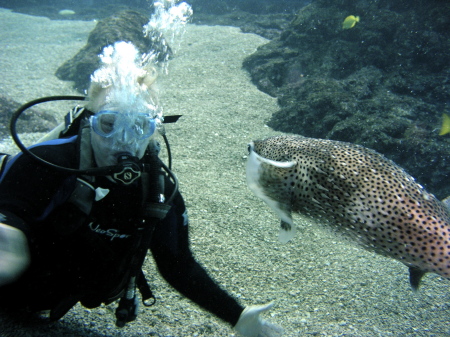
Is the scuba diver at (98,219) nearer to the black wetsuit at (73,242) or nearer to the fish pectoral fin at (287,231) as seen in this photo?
the black wetsuit at (73,242)

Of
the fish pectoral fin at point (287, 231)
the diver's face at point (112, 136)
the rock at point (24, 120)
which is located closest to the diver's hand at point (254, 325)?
the fish pectoral fin at point (287, 231)

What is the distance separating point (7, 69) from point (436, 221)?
14906 mm

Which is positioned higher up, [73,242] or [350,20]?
[350,20]

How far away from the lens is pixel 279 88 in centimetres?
1038

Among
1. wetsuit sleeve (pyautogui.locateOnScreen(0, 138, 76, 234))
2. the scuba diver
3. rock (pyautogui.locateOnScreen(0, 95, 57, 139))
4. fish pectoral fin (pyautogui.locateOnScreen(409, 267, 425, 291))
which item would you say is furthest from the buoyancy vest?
rock (pyautogui.locateOnScreen(0, 95, 57, 139))

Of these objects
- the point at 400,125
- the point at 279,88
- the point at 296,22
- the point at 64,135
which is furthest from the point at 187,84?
the point at 64,135

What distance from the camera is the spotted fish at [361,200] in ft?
5.35

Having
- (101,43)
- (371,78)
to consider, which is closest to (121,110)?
(371,78)

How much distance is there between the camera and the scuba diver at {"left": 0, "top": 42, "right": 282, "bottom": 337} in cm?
169

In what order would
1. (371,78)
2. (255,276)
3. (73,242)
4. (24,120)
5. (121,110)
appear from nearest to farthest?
(73,242) → (121,110) → (255,276) → (24,120) → (371,78)

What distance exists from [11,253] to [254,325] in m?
1.52

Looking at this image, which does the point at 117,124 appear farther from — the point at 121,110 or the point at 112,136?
the point at 121,110

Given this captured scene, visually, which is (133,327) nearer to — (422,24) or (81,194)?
(81,194)

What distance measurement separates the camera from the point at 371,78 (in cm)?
955
